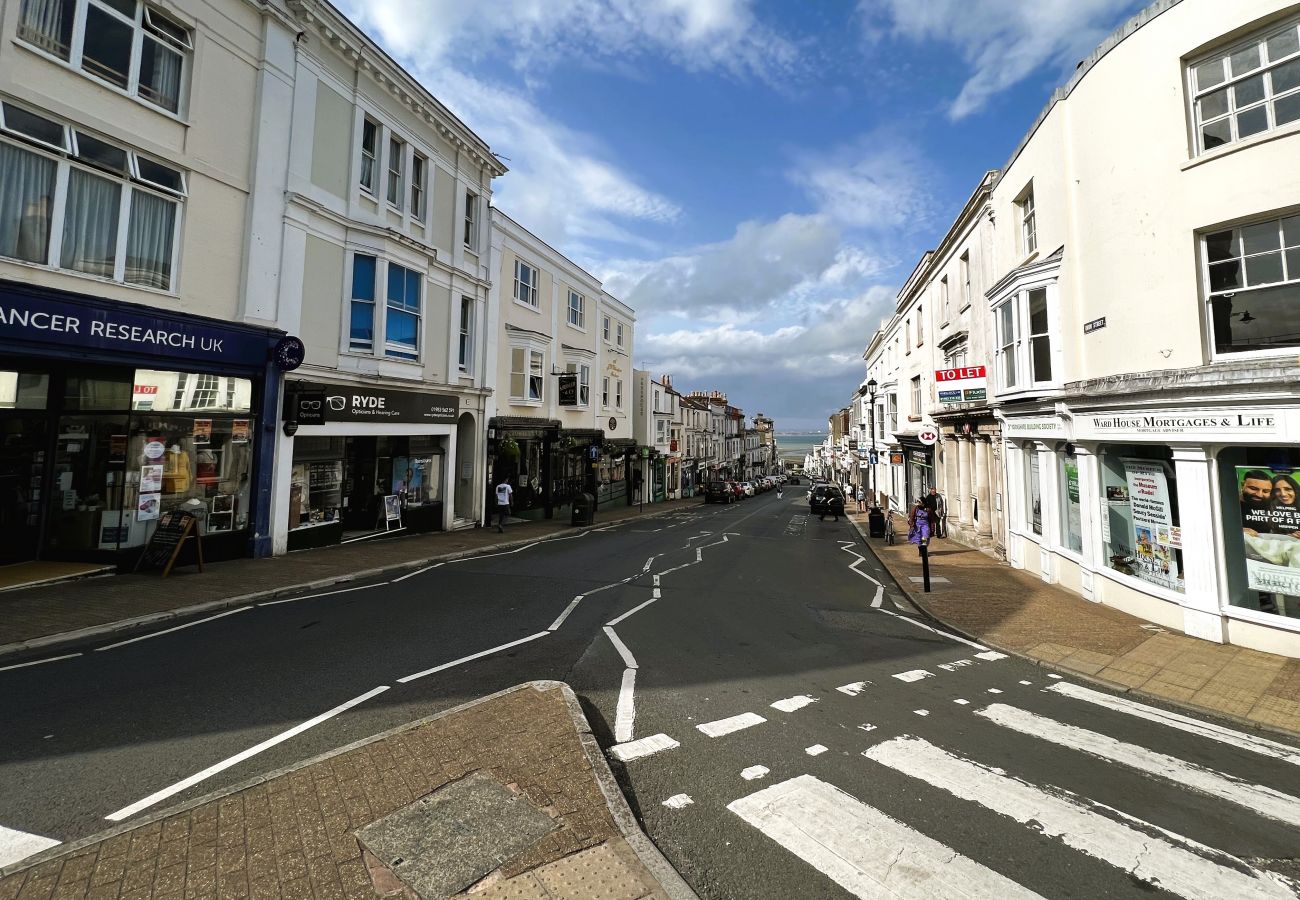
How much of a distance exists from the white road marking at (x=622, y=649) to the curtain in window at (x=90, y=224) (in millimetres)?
11600

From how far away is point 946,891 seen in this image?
10.6ft

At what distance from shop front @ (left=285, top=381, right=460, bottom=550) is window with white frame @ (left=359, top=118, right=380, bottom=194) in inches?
238

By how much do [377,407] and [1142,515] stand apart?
17.9 m

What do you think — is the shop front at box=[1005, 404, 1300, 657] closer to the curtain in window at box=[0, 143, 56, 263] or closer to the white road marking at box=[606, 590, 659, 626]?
the white road marking at box=[606, 590, 659, 626]

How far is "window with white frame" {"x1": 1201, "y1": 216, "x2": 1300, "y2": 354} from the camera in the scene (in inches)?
314

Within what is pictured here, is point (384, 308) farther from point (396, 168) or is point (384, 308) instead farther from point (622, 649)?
point (622, 649)

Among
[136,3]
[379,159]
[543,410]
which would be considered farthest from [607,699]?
[543,410]

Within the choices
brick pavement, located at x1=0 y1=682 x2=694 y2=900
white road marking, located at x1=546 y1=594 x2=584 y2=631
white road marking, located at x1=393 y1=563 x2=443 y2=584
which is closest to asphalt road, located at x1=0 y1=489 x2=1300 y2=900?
white road marking, located at x1=546 y1=594 x2=584 y2=631

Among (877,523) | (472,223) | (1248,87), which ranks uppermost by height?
(472,223)

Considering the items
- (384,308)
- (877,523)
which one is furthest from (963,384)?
(384,308)

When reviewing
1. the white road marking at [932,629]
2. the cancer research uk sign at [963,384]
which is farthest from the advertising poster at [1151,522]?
the cancer research uk sign at [963,384]

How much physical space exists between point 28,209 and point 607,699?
1281 cm

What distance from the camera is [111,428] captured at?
11.3 meters

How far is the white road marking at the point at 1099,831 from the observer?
11.1ft
